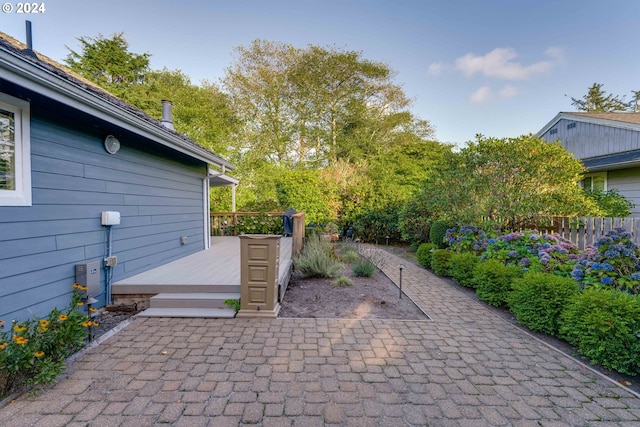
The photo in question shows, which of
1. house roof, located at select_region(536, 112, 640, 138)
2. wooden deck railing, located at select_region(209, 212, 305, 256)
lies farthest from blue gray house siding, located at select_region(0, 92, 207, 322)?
house roof, located at select_region(536, 112, 640, 138)

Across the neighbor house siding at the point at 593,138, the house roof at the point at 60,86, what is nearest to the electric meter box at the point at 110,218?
the house roof at the point at 60,86

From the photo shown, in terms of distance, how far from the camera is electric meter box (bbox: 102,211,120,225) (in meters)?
3.81

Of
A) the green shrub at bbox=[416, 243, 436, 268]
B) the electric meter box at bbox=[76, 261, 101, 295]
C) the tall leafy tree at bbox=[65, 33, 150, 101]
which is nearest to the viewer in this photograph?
the electric meter box at bbox=[76, 261, 101, 295]

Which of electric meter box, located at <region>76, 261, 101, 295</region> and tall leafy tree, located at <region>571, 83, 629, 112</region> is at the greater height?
tall leafy tree, located at <region>571, 83, 629, 112</region>

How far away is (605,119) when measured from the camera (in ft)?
30.1

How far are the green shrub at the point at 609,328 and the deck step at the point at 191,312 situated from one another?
3.76m

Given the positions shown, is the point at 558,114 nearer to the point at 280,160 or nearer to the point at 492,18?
the point at 492,18

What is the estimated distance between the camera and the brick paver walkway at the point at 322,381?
1.90 m

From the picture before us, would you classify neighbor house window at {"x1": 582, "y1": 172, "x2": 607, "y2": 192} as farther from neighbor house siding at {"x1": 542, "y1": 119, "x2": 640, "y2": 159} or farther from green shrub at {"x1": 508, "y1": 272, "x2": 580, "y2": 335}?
green shrub at {"x1": 508, "y1": 272, "x2": 580, "y2": 335}

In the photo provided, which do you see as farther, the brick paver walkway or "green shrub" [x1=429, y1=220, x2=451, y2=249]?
"green shrub" [x1=429, y1=220, x2=451, y2=249]

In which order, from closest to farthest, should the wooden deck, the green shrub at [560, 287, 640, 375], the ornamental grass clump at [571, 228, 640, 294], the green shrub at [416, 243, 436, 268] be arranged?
the green shrub at [560, 287, 640, 375] → the ornamental grass clump at [571, 228, 640, 294] → the wooden deck → the green shrub at [416, 243, 436, 268]

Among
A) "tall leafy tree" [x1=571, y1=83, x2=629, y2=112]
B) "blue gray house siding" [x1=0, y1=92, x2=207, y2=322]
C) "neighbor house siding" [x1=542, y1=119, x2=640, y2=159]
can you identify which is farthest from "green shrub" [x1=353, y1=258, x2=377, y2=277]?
"tall leafy tree" [x1=571, y1=83, x2=629, y2=112]

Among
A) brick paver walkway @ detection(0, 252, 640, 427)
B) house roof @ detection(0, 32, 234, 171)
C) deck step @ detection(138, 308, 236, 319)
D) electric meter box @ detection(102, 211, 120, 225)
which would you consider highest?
house roof @ detection(0, 32, 234, 171)

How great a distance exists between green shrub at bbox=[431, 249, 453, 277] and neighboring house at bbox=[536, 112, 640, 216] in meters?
5.73
